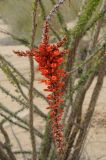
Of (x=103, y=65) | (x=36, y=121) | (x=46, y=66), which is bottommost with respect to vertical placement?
(x=46, y=66)

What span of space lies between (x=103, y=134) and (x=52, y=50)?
5514 millimetres

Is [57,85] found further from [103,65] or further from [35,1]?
[103,65]

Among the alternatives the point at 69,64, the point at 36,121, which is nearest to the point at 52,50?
the point at 69,64

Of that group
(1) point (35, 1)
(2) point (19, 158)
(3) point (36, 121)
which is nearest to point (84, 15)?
(1) point (35, 1)

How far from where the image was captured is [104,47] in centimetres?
235

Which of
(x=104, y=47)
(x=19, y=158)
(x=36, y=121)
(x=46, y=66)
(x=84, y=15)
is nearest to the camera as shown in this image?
(x=46, y=66)

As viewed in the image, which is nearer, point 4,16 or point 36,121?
point 36,121

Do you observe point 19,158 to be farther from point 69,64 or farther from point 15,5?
point 15,5

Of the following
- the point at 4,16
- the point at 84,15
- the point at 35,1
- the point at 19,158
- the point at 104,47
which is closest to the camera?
the point at 35,1

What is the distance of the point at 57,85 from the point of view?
3.86 feet

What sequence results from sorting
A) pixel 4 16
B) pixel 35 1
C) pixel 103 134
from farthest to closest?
pixel 4 16 → pixel 103 134 → pixel 35 1

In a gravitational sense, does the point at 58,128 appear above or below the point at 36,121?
below

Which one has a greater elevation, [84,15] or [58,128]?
[84,15]

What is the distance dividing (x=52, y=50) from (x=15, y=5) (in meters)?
17.6
